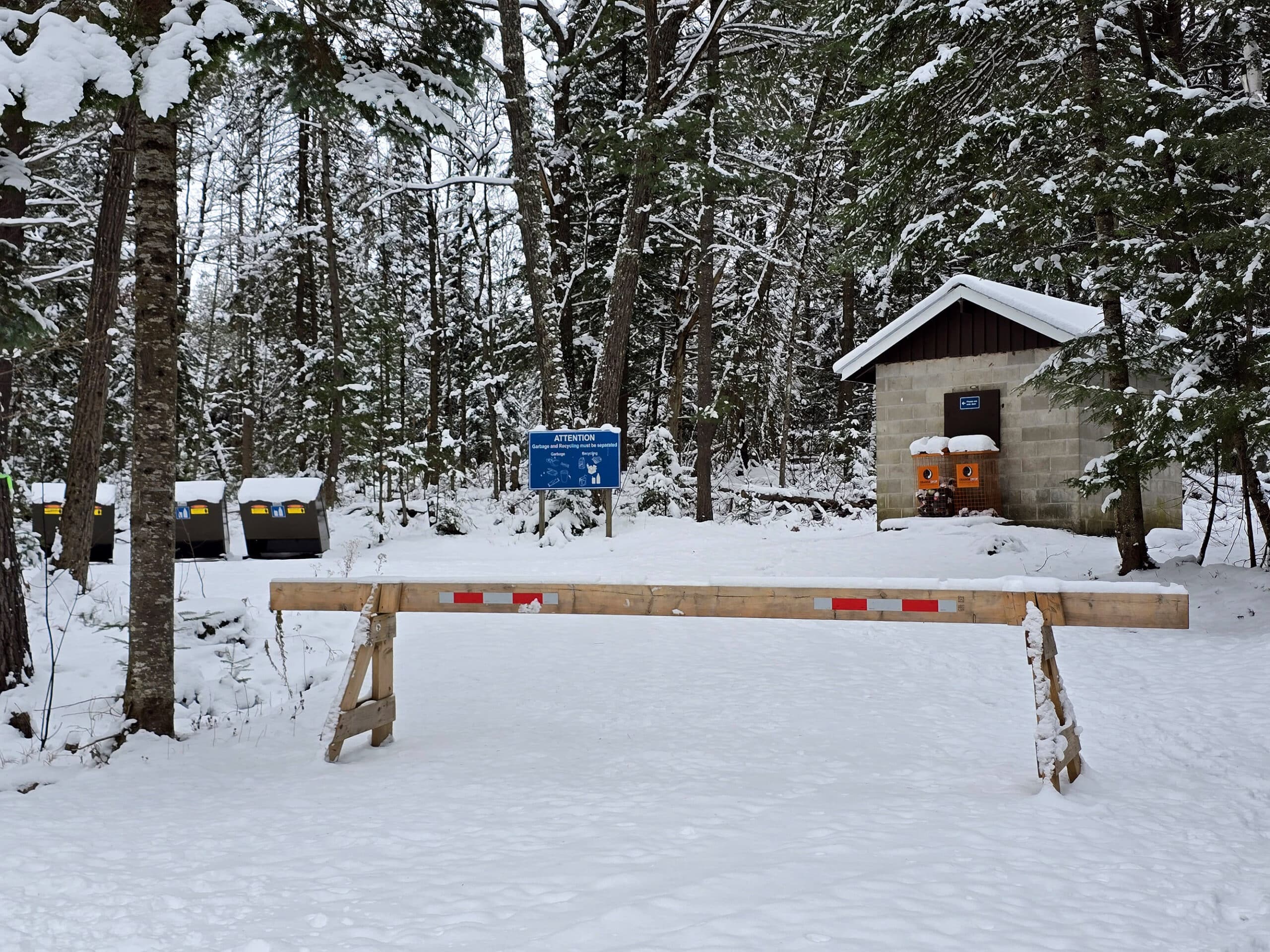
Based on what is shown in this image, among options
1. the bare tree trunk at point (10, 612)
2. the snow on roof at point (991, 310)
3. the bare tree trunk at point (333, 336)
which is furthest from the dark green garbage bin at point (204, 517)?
the snow on roof at point (991, 310)

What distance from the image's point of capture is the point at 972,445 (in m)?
15.6

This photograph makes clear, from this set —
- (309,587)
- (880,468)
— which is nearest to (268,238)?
(880,468)

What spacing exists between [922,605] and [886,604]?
0.19 metres

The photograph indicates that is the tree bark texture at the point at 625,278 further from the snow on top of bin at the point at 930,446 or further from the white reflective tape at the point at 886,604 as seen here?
the white reflective tape at the point at 886,604

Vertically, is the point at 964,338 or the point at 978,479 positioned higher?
the point at 964,338

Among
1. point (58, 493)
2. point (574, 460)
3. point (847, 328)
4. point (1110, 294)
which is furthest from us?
point (847, 328)

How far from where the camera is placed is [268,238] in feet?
73.9

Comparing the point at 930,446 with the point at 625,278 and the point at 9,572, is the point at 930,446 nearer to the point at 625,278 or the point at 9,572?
the point at 625,278

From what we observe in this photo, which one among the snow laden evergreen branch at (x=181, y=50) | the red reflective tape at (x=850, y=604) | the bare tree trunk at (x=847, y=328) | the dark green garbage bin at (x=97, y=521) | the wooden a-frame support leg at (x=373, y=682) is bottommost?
the wooden a-frame support leg at (x=373, y=682)

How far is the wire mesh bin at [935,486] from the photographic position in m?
16.0

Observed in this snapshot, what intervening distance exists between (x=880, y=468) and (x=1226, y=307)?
8.90 m

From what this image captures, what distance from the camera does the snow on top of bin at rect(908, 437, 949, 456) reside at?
16.0 meters

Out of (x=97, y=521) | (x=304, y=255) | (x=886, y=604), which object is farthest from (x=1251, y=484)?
(x=304, y=255)

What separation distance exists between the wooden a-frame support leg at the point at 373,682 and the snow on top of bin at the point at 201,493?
11684 millimetres
